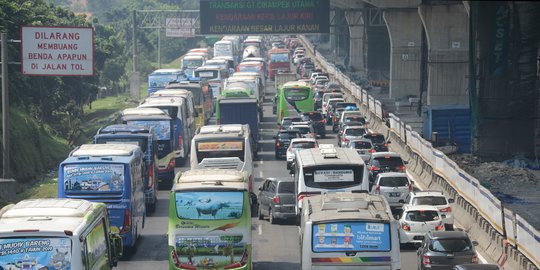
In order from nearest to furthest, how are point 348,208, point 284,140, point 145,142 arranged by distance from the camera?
point 348,208
point 145,142
point 284,140

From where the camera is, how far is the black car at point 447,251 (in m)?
27.4

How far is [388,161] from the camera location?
44.5 meters

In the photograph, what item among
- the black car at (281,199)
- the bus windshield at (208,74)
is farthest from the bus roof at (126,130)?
the bus windshield at (208,74)

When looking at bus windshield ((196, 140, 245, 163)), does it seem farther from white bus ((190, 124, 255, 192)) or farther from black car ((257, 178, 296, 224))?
black car ((257, 178, 296, 224))

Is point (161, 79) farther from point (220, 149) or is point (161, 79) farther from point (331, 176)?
point (331, 176)

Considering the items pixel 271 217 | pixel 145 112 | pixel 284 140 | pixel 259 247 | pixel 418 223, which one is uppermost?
pixel 145 112

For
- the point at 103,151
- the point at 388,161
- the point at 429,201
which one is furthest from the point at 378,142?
the point at 103,151

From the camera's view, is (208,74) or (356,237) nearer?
(356,237)

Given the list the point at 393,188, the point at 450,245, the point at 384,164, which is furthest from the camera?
the point at 384,164

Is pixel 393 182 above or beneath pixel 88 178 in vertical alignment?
beneath

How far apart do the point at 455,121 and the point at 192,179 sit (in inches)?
1250

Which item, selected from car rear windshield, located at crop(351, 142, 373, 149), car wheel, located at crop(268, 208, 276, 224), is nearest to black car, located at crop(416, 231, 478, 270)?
car wheel, located at crop(268, 208, 276, 224)

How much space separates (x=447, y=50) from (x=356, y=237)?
50167 mm

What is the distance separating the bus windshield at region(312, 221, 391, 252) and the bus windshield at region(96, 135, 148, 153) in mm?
17174
